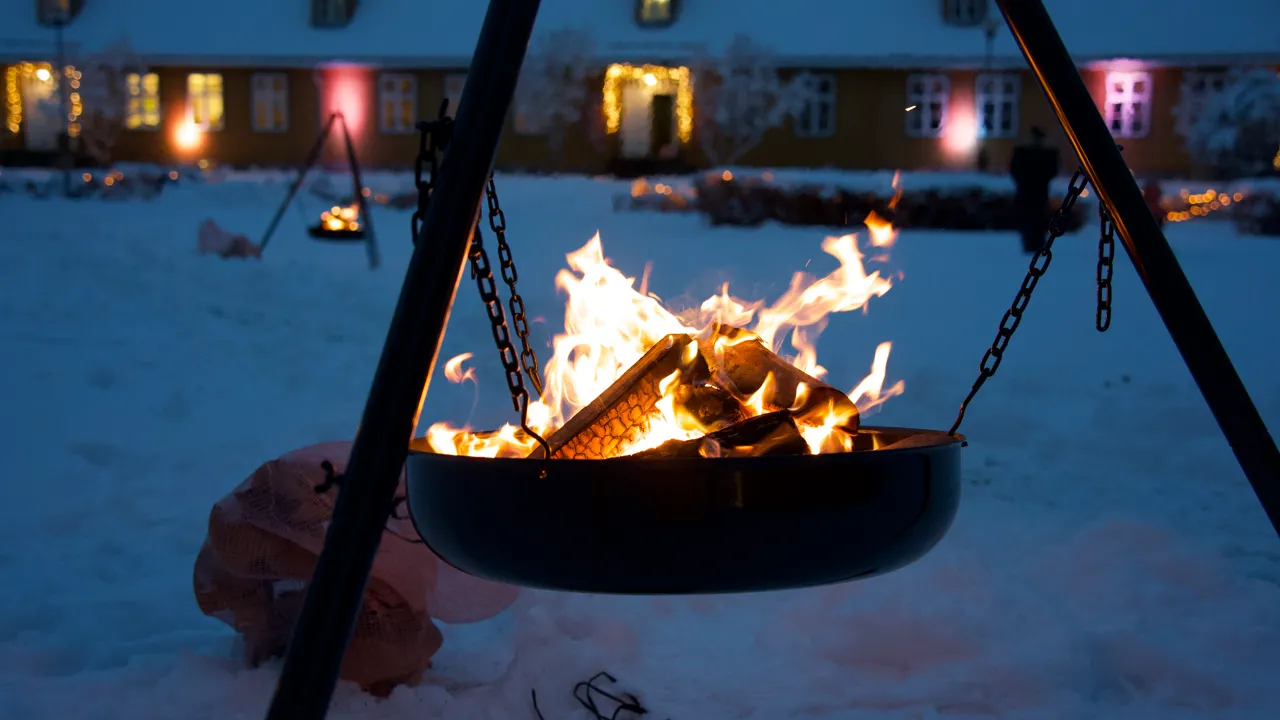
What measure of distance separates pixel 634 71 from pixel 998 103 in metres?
8.62

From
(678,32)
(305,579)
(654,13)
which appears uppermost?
(654,13)

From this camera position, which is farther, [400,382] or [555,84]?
[555,84]

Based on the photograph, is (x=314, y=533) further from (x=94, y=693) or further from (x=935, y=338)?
(x=935, y=338)

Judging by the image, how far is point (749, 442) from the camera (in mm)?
2486

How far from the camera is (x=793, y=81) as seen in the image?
29.8m

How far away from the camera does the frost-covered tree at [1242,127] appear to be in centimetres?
2597

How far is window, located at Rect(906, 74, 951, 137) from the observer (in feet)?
100

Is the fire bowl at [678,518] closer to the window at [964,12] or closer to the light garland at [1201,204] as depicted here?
the light garland at [1201,204]

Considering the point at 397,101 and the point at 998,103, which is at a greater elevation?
the point at 998,103

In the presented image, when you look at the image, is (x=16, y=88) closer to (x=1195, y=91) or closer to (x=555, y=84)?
(x=555, y=84)

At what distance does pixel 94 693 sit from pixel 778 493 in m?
2.34

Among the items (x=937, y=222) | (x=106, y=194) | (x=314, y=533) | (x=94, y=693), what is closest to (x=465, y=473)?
(x=314, y=533)

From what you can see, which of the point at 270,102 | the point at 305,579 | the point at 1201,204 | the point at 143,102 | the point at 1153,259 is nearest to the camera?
the point at 1153,259

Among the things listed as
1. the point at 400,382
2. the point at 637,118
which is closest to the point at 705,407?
the point at 400,382
